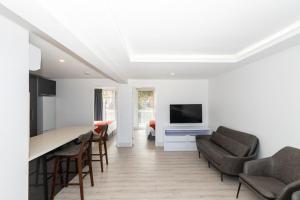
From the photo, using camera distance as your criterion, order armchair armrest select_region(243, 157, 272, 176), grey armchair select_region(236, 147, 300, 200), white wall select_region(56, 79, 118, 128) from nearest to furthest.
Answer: grey armchair select_region(236, 147, 300, 200) → armchair armrest select_region(243, 157, 272, 176) → white wall select_region(56, 79, 118, 128)

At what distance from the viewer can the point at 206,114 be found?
229 inches

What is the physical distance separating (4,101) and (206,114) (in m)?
5.47

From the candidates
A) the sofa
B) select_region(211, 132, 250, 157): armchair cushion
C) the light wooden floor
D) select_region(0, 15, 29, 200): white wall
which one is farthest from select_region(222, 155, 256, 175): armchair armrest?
select_region(0, 15, 29, 200): white wall

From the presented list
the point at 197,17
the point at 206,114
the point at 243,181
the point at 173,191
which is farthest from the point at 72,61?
the point at 206,114

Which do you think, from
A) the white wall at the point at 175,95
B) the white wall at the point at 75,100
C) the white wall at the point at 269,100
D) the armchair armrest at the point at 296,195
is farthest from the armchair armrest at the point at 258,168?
the white wall at the point at 75,100

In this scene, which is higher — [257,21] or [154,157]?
[257,21]

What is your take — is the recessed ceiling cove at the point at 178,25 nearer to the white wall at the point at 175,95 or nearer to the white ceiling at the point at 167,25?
the white ceiling at the point at 167,25

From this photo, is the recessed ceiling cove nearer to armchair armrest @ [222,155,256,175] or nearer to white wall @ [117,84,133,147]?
armchair armrest @ [222,155,256,175]

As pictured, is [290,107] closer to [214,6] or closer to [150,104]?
[214,6]

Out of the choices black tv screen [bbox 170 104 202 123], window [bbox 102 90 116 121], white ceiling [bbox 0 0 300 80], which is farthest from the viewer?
window [bbox 102 90 116 121]

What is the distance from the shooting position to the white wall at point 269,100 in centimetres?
240

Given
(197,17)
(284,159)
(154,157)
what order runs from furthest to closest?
(154,157)
(284,159)
(197,17)

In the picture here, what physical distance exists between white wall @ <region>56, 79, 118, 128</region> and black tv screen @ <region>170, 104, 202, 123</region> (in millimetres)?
2724

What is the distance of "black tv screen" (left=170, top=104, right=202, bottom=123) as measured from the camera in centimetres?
550
